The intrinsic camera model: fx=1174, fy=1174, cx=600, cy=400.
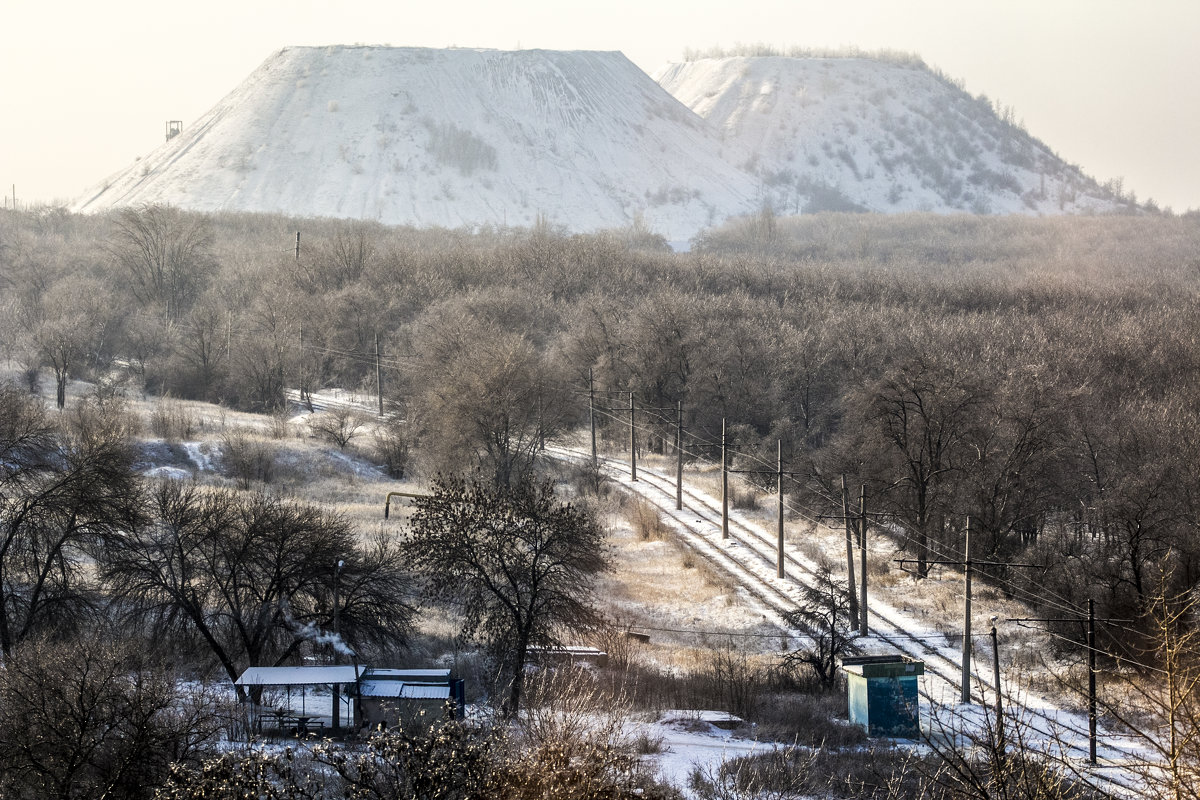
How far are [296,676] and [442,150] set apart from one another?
12794cm

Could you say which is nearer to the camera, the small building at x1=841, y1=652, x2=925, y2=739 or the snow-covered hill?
the small building at x1=841, y1=652, x2=925, y2=739

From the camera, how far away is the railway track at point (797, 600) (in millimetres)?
20328

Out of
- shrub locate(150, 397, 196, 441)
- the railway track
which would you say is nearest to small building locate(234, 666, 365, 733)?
the railway track

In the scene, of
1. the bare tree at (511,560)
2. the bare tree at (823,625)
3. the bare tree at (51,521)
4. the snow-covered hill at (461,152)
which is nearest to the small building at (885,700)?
the bare tree at (823,625)

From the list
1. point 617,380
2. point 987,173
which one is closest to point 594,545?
point 617,380

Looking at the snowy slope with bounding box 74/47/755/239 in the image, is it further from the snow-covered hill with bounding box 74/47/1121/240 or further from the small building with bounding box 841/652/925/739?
the small building with bounding box 841/652/925/739

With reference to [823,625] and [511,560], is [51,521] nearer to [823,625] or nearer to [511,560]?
[511,560]

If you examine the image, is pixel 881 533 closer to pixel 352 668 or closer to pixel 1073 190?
pixel 352 668

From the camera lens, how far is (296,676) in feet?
66.0

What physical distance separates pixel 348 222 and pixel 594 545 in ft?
305

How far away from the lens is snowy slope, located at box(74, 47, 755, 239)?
437 ft

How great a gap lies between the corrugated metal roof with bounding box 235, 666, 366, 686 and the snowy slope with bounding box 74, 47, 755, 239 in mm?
110730

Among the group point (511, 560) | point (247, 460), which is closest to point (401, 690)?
point (511, 560)

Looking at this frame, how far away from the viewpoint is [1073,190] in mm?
196000
